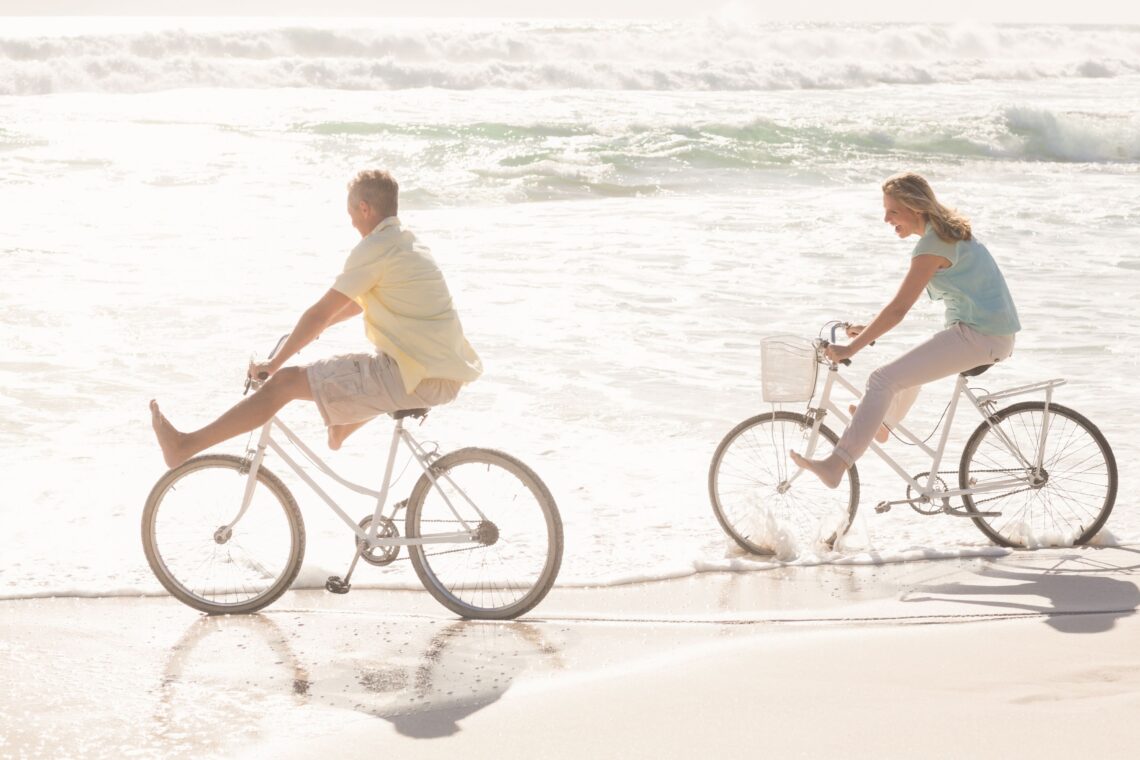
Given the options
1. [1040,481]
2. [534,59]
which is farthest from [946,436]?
[534,59]

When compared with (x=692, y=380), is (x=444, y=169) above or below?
above

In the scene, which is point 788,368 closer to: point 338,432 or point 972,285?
point 972,285

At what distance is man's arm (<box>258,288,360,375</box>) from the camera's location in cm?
504

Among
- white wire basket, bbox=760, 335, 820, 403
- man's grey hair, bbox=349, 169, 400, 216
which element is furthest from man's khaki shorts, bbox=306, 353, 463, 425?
white wire basket, bbox=760, 335, 820, 403

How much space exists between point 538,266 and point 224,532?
31.4 ft

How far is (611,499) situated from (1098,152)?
28.1 m

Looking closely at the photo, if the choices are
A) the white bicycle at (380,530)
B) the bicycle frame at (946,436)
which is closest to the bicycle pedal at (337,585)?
the white bicycle at (380,530)

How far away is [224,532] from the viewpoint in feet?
17.9

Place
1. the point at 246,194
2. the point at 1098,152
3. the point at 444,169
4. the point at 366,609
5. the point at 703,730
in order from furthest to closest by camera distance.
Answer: the point at 1098,152 < the point at 444,169 < the point at 246,194 < the point at 366,609 < the point at 703,730

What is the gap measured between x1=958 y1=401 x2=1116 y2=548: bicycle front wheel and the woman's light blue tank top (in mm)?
497

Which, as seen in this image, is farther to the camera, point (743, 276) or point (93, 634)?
point (743, 276)

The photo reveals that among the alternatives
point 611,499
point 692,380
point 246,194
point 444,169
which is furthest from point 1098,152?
point 611,499

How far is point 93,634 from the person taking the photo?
5242 mm

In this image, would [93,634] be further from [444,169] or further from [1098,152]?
[1098,152]
